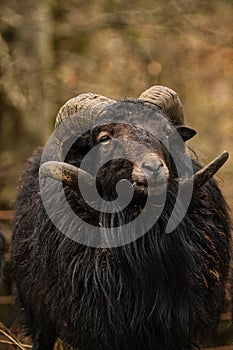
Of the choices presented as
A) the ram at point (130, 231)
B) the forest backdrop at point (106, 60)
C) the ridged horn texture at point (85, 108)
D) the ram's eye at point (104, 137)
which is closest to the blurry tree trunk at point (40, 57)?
the forest backdrop at point (106, 60)

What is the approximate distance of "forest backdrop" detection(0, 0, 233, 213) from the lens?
11359 millimetres

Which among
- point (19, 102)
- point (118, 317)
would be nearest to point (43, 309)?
point (118, 317)

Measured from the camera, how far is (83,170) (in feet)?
18.4

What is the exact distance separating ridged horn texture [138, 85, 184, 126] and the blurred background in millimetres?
4943

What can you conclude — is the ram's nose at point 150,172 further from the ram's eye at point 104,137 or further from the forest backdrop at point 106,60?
the forest backdrop at point 106,60

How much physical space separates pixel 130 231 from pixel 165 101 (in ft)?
3.67

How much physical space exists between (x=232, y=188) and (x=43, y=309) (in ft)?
16.8

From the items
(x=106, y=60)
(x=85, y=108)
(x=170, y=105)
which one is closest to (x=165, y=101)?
(x=170, y=105)

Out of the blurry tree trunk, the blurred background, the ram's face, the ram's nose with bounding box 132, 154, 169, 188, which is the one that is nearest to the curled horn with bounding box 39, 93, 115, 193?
the ram's face

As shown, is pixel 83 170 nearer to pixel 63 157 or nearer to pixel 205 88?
pixel 63 157

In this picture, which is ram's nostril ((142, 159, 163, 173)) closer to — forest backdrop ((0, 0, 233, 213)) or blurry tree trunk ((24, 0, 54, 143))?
forest backdrop ((0, 0, 233, 213))

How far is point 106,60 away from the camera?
13016mm

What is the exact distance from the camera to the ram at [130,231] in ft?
17.7

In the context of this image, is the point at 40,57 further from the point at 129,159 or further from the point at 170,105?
the point at 129,159
